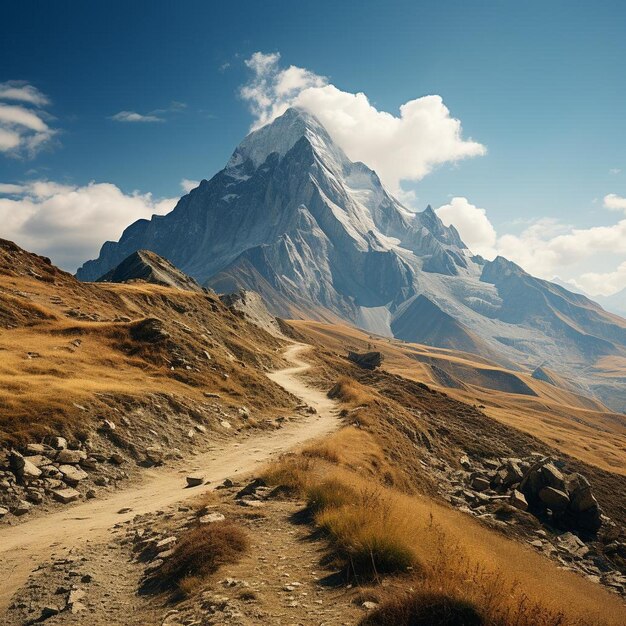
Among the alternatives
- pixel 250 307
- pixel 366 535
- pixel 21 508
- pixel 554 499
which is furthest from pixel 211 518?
pixel 250 307

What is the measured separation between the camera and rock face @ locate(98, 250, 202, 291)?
91.3 metres

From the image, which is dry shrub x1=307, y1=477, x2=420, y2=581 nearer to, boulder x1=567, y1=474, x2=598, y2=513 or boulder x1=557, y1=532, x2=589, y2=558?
boulder x1=557, y1=532, x2=589, y2=558

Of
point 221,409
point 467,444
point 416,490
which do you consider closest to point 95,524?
point 221,409

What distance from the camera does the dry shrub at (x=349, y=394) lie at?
144 feet

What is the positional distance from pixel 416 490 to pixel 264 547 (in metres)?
18.5

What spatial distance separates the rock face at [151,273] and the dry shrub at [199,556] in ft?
273

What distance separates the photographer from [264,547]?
10977 millimetres

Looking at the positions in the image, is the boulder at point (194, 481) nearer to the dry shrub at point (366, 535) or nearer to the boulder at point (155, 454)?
the boulder at point (155, 454)

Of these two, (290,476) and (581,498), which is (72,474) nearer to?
(290,476)

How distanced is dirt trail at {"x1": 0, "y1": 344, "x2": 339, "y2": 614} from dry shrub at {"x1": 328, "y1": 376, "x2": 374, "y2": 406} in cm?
1281

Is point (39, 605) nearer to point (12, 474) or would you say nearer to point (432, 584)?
point (432, 584)

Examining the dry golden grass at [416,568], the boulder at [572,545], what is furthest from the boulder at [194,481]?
the boulder at [572,545]

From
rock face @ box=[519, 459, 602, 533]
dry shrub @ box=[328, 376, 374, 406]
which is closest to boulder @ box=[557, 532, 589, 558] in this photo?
rock face @ box=[519, 459, 602, 533]

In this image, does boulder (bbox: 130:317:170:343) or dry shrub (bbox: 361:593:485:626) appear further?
boulder (bbox: 130:317:170:343)
